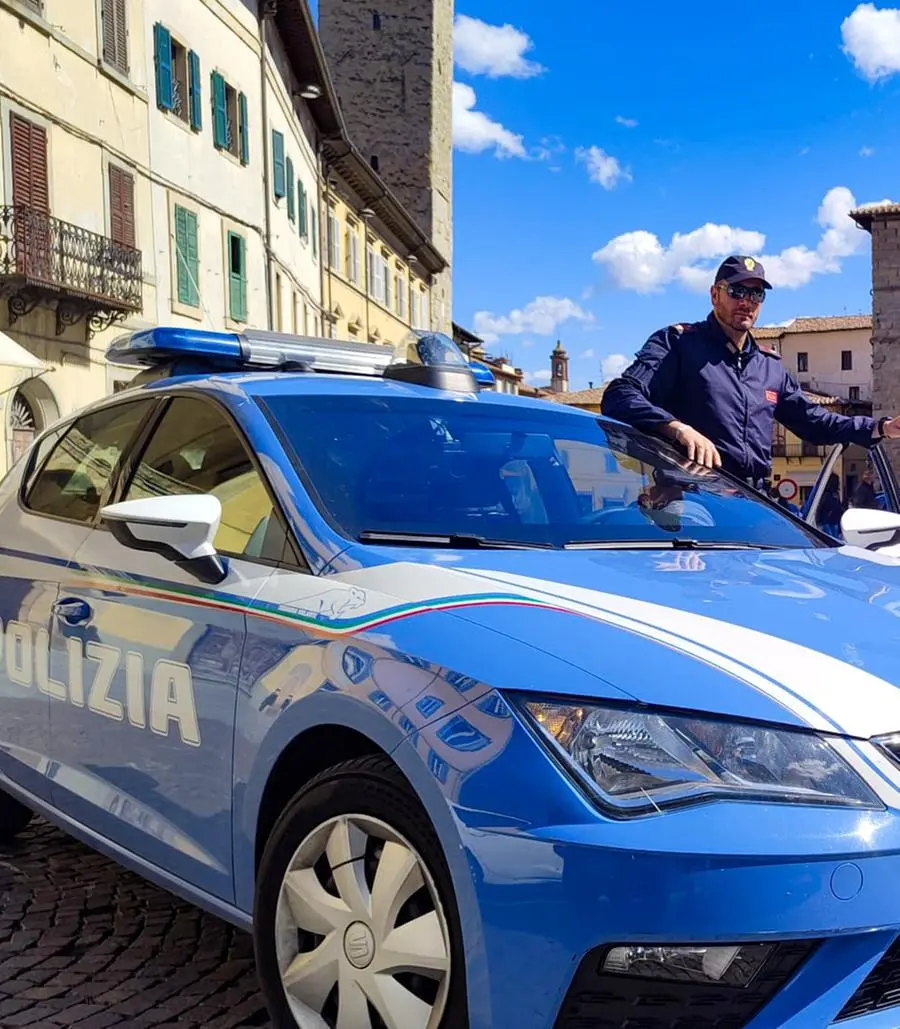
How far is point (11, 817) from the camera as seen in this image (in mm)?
3900

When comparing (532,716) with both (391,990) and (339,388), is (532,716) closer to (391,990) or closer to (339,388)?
(391,990)

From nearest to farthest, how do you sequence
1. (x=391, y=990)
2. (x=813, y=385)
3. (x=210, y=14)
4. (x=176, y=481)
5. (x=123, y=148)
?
(x=391, y=990)
(x=176, y=481)
(x=123, y=148)
(x=210, y=14)
(x=813, y=385)

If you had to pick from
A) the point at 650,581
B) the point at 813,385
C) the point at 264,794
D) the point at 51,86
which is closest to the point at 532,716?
the point at 650,581

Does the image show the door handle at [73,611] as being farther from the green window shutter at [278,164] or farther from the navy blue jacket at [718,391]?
the green window shutter at [278,164]

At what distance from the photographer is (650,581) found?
2.20m

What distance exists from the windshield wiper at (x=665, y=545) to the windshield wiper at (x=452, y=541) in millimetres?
97

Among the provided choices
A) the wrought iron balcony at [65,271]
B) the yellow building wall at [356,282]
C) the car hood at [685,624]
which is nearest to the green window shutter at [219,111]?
Answer: the wrought iron balcony at [65,271]

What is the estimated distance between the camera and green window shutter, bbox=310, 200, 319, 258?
88.0ft

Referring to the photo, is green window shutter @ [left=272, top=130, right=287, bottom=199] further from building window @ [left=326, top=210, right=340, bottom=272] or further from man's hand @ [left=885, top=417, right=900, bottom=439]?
man's hand @ [left=885, top=417, right=900, bottom=439]

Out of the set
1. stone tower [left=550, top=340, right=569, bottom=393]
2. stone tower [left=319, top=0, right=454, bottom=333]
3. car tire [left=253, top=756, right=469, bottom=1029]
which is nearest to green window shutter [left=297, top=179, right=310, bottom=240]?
stone tower [left=319, top=0, right=454, bottom=333]

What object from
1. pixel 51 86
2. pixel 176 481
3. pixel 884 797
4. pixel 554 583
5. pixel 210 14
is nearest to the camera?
pixel 884 797

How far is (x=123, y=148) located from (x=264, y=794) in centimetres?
1599

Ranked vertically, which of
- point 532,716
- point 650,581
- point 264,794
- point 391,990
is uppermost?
point 650,581

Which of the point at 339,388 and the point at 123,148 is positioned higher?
the point at 123,148
